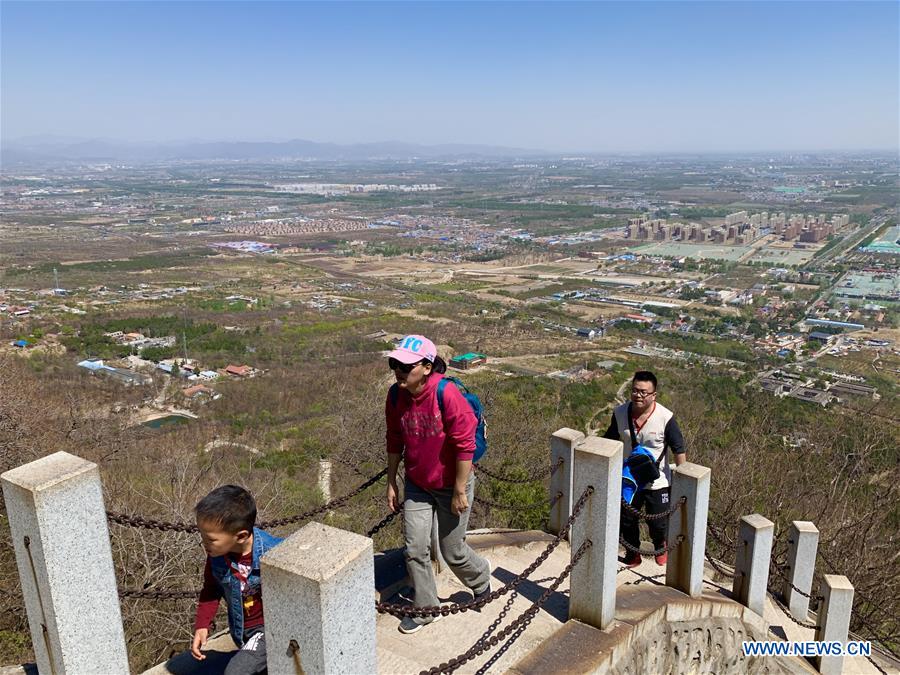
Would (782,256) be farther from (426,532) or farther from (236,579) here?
(236,579)

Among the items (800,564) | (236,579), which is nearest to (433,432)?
(236,579)

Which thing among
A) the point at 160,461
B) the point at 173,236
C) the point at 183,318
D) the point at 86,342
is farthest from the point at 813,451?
the point at 173,236

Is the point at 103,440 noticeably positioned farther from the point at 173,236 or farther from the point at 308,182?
the point at 308,182

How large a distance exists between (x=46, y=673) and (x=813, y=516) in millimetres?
8033

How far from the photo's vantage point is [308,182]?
154500 mm

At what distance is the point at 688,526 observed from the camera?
3.55 m

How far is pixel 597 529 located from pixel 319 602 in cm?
164

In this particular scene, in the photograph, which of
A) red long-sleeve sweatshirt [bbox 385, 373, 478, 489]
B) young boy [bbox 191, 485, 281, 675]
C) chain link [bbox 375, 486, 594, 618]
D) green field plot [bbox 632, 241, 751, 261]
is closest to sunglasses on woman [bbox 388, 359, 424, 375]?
red long-sleeve sweatshirt [bbox 385, 373, 478, 489]

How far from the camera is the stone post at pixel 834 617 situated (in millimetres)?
4086

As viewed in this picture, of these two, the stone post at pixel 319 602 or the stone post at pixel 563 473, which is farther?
the stone post at pixel 563 473

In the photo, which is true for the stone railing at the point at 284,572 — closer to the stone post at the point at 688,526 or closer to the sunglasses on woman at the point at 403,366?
the stone post at the point at 688,526

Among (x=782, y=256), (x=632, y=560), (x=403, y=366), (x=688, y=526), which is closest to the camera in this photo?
(x=403, y=366)

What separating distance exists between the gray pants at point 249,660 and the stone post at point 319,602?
515 mm

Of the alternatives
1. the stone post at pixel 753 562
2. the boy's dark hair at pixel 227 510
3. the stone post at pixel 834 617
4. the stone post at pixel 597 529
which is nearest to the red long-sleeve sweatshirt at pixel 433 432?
the stone post at pixel 597 529
